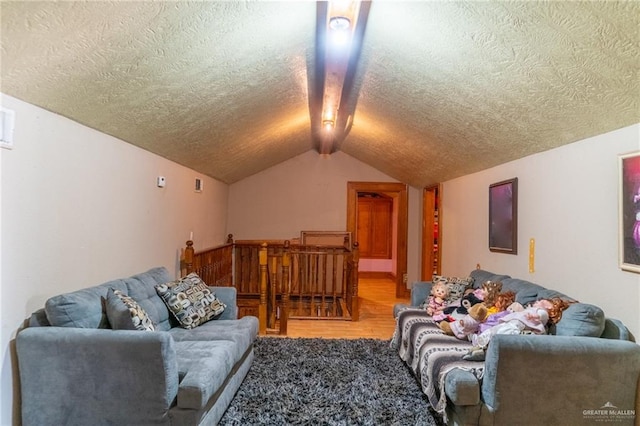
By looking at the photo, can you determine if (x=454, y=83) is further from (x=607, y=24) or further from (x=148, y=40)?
(x=148, y=40)

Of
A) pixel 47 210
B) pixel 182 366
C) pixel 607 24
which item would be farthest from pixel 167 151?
pixel 607 24

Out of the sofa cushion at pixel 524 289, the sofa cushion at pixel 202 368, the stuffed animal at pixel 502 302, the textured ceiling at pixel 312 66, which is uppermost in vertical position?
the textured ceiling at pixel 312 66

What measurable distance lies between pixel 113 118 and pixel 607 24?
2901 millimetres

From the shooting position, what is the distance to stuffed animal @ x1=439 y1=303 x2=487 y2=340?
2.81 metres

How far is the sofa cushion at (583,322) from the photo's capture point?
214 centimetres

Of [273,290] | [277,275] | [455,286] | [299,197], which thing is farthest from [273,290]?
[299,197]

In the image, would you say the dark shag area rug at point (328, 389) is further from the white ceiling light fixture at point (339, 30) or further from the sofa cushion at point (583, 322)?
the white ceiling light fixture at point (339, 30)

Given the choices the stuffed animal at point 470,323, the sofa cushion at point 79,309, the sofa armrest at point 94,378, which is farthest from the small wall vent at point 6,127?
the stuffed animal at point 470,323

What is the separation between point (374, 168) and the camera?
269 inches

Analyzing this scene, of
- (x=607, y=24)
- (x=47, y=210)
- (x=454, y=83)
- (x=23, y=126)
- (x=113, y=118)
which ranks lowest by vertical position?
(x=47, y=210)

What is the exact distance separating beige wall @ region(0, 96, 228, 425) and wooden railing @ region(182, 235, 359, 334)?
1.05 m

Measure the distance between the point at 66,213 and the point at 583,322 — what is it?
3.29 meters

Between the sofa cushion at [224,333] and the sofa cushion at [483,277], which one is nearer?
the sofa cushion at [224,333]

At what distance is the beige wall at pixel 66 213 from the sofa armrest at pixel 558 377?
2.64 metres
